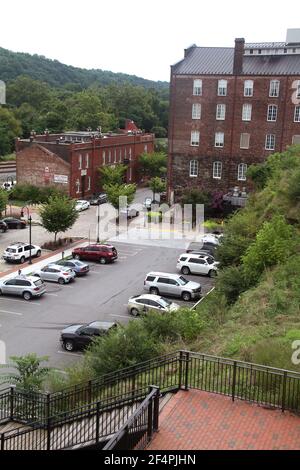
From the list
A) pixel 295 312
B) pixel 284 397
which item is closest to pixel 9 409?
pixel 284 397

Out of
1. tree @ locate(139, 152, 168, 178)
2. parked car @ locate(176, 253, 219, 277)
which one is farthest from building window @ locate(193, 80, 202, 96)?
parked car @ locate(176, 253, 219, 277)

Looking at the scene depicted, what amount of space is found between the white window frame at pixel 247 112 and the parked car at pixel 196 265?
21.1m

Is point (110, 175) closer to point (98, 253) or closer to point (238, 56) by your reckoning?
point (238, 56)

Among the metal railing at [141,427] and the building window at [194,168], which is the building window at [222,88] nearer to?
the building window at [194,168]

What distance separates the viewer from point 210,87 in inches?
1981

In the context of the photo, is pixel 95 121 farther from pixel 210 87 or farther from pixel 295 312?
pixel 295 312

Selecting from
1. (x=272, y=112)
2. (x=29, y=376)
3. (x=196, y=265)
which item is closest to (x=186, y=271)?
(x=196, y=265)

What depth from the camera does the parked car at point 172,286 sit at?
28.2 m

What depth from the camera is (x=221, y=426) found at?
1070 cm

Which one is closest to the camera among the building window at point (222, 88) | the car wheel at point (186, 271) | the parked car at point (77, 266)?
the parked car at point (77, 266)

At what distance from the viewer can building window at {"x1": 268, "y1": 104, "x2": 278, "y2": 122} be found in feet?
160

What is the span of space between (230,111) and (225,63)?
4279mm

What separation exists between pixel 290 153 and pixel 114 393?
93.8ft

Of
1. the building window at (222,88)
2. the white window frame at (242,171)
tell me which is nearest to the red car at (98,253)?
the white window frame at (242,171)
